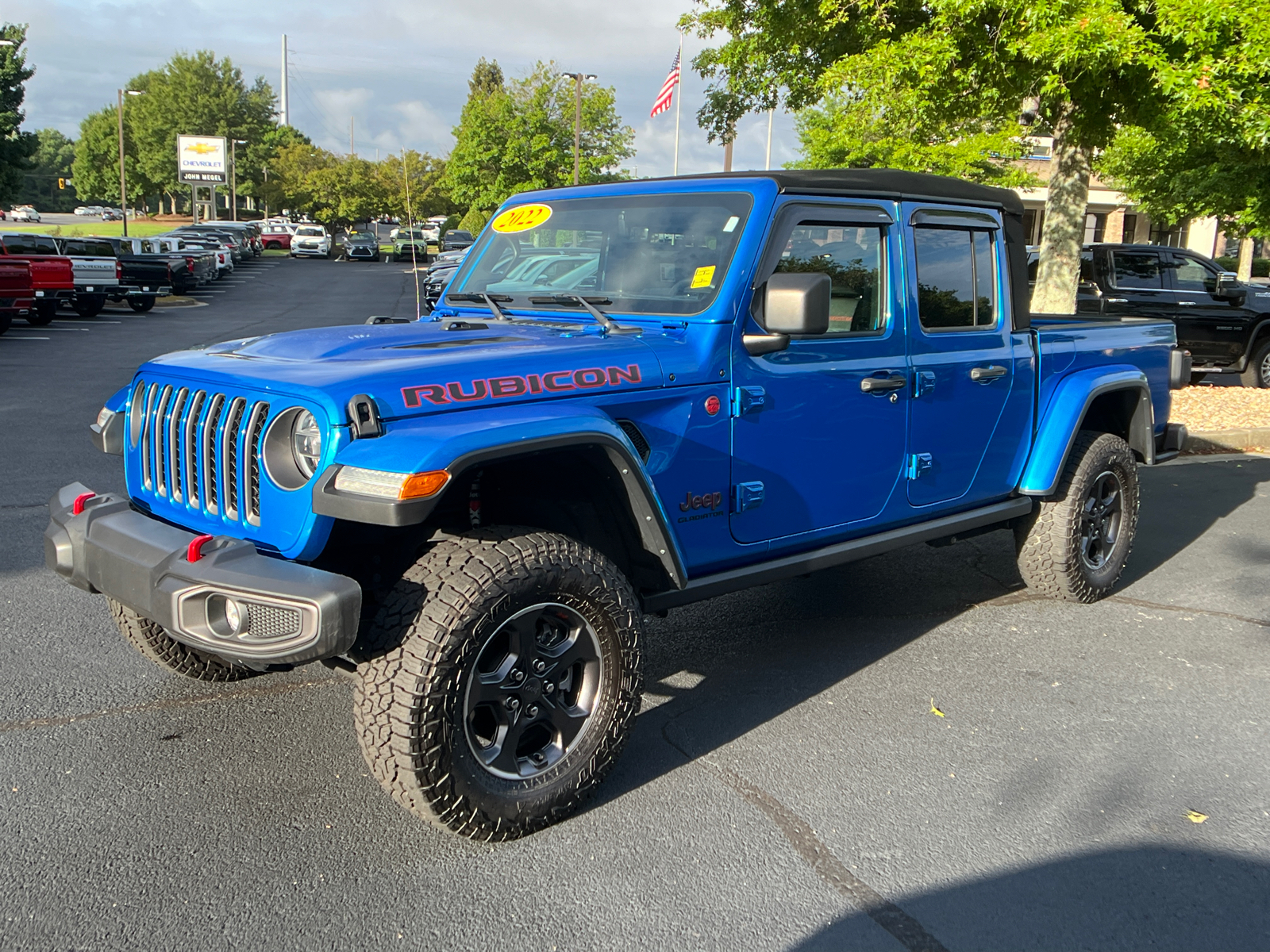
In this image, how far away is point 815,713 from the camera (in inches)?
156

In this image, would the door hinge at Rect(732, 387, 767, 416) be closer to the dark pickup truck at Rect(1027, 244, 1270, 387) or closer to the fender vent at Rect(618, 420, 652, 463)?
the fender vent at Rect(618, 420, 652, 463)

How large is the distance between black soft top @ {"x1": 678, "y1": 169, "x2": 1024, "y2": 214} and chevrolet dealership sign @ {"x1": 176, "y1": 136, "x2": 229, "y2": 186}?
71682 millimetres

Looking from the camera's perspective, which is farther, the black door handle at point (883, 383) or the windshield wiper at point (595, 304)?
the black door handle at point (883, 383)

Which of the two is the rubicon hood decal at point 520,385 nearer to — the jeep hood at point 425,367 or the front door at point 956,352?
the jeep hood at point 425,367

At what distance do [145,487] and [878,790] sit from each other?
2570 mm

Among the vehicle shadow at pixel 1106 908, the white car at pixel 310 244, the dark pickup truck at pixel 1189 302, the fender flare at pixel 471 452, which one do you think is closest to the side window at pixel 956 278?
the fender flare at pixel 471 452

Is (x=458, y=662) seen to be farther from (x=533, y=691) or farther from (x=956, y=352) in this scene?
(x=956, y=352)

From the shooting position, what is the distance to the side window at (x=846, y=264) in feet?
12.7

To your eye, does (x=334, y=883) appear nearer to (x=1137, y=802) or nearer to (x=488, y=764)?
(x=488, y=764)

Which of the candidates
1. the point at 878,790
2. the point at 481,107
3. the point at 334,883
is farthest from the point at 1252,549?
the point at 481,107

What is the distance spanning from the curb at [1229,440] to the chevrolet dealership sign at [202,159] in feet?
227

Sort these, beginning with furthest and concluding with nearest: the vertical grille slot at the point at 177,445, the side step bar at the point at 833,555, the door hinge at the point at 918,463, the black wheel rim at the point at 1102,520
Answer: the black wheel rim at the point at 1102,520 < the door hinge at the point at 918,463 < the side step bar at the point at 833,555 < the vertical grille slot at the point at 177,445

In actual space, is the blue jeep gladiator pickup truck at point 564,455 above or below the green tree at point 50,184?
below

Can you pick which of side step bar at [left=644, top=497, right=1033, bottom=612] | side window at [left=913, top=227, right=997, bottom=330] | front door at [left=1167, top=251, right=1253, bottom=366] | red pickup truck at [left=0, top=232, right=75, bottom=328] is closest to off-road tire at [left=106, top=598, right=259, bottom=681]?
side step bar at [left=644, top=497, right=1033, bottom=612]
